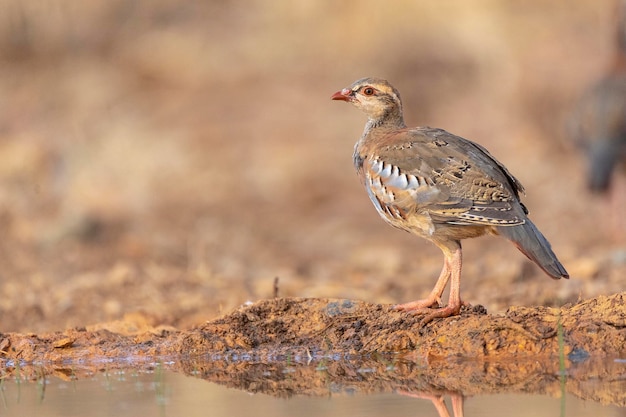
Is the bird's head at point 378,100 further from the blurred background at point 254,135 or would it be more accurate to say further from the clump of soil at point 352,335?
the blurred background at point 254,135

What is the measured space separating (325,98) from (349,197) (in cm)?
238

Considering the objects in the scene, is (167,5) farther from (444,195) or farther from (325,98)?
(444,195)

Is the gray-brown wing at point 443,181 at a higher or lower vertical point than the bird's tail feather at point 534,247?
higher

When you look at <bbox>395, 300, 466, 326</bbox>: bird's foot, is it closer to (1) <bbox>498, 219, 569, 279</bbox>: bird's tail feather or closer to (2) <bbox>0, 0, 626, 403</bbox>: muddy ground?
(1) <bbox>498, 219, 569, 279</bbox>: bird's tail feather

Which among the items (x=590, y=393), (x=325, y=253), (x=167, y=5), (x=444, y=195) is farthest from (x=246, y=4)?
(x=590, y=393)

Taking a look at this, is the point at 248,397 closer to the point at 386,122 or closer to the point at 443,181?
the point at 443,181

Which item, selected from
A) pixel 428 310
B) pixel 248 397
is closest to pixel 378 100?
pixel 428 310

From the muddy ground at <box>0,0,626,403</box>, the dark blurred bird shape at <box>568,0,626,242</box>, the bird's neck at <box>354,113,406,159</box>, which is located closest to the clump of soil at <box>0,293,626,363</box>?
the muddy ground at <box>0,0,626,403</box>

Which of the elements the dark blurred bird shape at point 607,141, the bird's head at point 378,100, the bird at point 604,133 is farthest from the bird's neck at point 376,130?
the bird at point 604,133

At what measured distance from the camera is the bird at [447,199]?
729 centimetres

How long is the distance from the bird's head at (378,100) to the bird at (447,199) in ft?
1.83

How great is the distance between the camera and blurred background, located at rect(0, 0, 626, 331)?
43.1 ft

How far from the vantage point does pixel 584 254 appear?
1290cm

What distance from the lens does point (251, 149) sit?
1852cm
